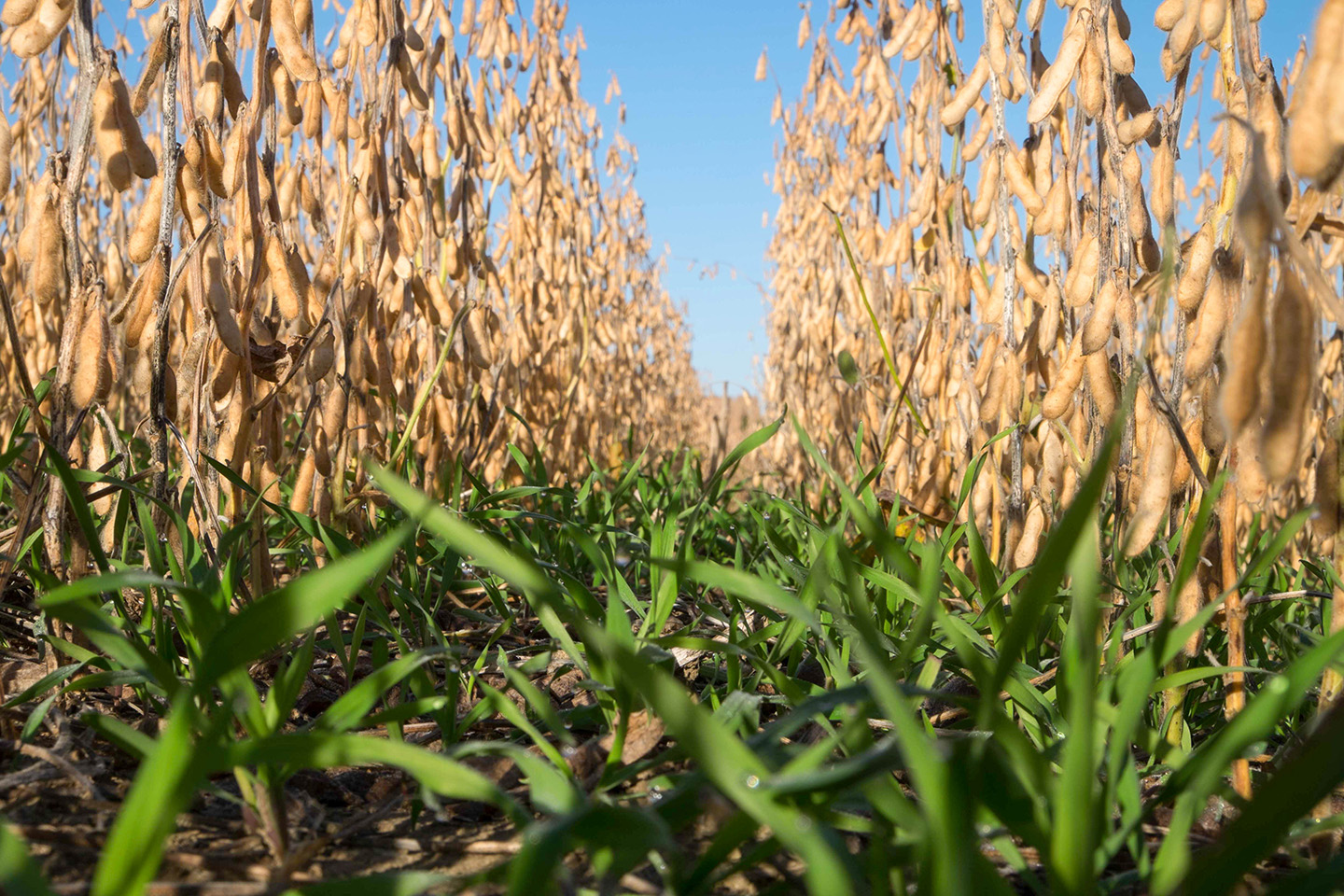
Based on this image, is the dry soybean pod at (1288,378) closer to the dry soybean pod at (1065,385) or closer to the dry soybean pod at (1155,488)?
the dry soybean pod at (1155,488)

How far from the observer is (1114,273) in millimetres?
1070

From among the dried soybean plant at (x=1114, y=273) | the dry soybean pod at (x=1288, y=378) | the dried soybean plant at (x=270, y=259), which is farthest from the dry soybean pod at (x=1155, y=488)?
the dried soybean plant at (x=270, y=259)

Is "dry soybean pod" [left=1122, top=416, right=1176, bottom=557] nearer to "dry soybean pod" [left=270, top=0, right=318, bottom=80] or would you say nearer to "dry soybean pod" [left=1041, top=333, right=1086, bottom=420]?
"dry soybean pod" [left=1041, top=333, right=1086, bottom=420]

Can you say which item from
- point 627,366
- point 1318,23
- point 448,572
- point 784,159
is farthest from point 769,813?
point 627,366

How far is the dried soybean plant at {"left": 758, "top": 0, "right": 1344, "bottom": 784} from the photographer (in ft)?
1.85

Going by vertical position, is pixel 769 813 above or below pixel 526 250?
below

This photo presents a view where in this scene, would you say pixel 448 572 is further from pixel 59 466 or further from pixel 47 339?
pixel 47 339

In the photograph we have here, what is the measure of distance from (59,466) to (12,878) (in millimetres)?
462

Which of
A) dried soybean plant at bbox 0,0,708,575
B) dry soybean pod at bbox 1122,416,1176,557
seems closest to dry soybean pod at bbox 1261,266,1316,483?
dry soybean pod at bbox 1122,416,1176,557

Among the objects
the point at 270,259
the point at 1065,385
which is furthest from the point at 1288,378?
the point at 270,259

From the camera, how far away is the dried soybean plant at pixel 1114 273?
0.56 metres

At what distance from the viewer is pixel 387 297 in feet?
6.23

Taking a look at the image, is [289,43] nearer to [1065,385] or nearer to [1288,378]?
[1065,385]

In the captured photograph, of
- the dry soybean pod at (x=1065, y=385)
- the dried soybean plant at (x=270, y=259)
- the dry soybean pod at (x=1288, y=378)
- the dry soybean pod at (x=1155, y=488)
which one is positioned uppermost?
the dried soybean plant at (x=270, y=259)
